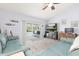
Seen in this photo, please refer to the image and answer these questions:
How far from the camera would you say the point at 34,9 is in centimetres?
146

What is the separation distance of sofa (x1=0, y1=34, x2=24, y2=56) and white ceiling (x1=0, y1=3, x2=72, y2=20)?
0.36 m

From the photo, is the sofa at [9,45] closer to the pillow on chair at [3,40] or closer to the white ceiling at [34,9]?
the pillow on chair at [3,40]

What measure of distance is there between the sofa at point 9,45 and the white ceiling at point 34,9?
1.17 feet

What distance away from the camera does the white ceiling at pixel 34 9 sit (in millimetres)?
1418

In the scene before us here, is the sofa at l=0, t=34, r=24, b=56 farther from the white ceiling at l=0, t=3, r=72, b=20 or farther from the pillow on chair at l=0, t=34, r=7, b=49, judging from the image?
the white ceiling at l=0, t=3, r=72, b=20

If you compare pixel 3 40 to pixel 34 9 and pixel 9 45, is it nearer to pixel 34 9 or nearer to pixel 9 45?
pixel 9 45

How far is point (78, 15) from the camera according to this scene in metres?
1.42

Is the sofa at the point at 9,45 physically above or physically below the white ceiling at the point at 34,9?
below

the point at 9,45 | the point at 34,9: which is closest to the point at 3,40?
the point at 9,45

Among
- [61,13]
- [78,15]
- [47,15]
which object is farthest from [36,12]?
[78,15]

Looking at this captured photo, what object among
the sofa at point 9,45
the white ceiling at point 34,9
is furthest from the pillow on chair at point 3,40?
the white ceiling at point 34,9

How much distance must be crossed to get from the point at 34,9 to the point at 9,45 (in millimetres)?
570

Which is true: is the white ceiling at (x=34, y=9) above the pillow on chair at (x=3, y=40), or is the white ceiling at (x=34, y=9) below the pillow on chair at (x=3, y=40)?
above

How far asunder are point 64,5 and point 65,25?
0.26 m
